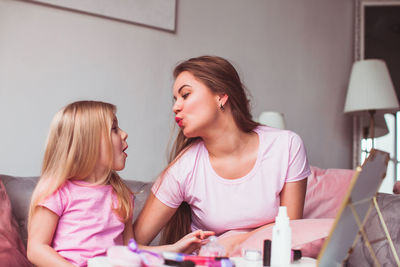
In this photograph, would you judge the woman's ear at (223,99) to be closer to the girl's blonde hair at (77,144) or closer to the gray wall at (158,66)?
the girl's blonde hair at (77,144)

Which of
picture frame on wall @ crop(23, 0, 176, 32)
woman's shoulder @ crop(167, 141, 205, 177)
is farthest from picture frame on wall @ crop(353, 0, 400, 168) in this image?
woman's shoulder @ crop(167, 141, 205, 177)

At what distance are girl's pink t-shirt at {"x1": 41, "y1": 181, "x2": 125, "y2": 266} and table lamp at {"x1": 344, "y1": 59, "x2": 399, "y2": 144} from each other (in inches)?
76.6

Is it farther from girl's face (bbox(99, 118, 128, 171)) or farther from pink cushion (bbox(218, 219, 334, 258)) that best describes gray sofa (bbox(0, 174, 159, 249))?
pink cushion (bbox(218, 219, 334, 258))

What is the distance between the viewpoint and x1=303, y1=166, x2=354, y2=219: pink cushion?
5.55 ft

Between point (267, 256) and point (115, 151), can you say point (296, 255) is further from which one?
point (115, 151)

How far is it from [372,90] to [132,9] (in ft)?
5.21

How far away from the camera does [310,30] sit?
2.86 m

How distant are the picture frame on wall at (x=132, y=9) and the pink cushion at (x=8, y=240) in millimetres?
986

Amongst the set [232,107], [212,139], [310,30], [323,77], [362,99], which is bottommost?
[212,139]

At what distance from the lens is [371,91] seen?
8.39 feet

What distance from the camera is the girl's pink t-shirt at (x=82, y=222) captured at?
109 cm

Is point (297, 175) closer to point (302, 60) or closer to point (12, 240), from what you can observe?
point (12, 240)

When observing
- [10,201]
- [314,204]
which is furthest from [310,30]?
[10,201]

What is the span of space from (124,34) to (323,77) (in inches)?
61.8
